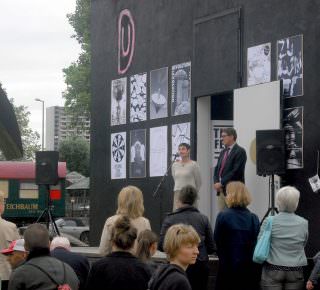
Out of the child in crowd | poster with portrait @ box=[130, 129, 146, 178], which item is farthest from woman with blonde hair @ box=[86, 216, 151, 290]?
poster with portrait @ box=[130, 129, 146, 178]

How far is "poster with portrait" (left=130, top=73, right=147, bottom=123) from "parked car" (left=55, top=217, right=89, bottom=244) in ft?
54.1

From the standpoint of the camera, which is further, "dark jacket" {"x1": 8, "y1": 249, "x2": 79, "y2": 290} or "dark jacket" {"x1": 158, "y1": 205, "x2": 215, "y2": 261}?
"dark jacket" {"x1": 158, "y1": 205, "x2": 215, "y2": 261}

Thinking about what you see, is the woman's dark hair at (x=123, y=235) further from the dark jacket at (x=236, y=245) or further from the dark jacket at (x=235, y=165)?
the dark jacket at (x=235, y=165)

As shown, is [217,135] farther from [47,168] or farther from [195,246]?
[195,246]

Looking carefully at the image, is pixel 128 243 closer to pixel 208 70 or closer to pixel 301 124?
pixel 301 124

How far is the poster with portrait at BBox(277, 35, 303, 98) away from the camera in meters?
12.7

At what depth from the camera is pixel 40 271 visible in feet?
18.7

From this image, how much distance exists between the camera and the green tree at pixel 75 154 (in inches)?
2435

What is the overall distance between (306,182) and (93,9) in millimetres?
8433

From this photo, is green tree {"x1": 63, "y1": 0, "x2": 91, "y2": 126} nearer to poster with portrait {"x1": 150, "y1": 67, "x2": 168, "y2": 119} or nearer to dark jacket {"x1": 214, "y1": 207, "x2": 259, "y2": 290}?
poster with portrait {"x1": 150, "y1": 67, "x2": 168, "y2": 119}

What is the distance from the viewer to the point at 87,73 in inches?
1873

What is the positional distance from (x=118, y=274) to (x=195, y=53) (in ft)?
32.3

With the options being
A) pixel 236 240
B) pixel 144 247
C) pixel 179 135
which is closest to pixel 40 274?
pixel 144 247

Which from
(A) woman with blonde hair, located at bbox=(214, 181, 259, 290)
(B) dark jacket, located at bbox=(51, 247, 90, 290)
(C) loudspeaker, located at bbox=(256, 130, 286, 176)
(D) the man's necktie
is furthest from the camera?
(D) the man's necktie
